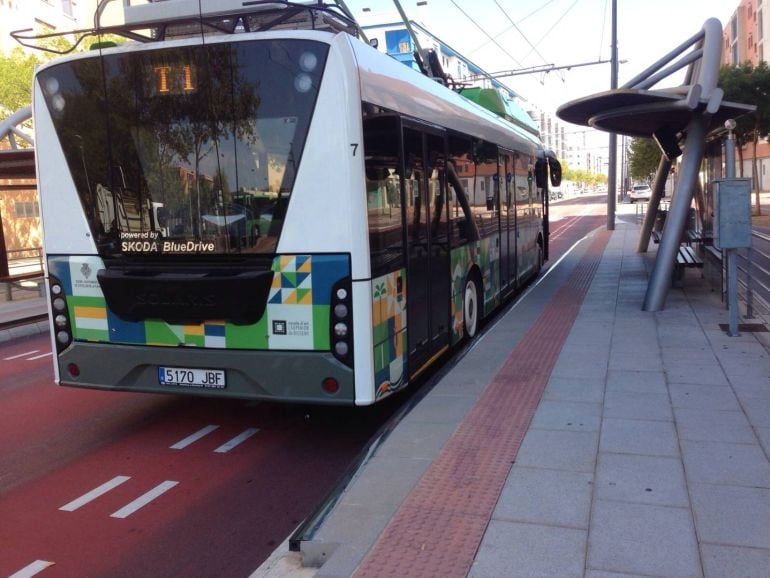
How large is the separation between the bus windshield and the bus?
1cm

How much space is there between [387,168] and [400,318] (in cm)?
120

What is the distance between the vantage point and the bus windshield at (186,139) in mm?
4898

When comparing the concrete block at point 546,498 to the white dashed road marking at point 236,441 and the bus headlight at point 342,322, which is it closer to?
the bus headlight at point 342,322

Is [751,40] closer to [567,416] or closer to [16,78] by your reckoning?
[16,78]

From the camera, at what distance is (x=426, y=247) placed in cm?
644

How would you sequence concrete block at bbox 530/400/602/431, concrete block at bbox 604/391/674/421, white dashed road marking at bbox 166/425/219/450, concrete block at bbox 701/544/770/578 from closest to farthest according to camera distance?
concrete block at bbox 701/544/770/578 < concrete block at bbox 530/400/602/431 < concrete block at bbox 604/391/674/421 < white dashed road marking at bbox 166/425/219/450

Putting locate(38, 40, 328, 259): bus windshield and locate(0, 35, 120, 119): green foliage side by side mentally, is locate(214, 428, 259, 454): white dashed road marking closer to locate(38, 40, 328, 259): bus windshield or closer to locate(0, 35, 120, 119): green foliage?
locate(38, 40, 328, 259): bus windshield

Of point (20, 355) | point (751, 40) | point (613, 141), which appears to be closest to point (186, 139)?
point (20, 355)

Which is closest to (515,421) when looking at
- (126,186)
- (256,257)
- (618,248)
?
(256,257)

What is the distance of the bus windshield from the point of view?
4.90 metres

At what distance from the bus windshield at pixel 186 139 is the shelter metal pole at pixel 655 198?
11.9 metres

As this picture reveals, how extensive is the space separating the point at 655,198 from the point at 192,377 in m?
14.9

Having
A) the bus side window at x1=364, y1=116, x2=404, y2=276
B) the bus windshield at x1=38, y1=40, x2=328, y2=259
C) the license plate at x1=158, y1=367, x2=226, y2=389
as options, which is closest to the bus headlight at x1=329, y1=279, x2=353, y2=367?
the bus side window at x1=364, y1=116, x2=404, y2=276

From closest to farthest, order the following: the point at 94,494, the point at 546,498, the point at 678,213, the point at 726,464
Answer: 1. the point at 546,498
2. the point at 726,464
3. the point at 94,494
4. the point at 678,213
